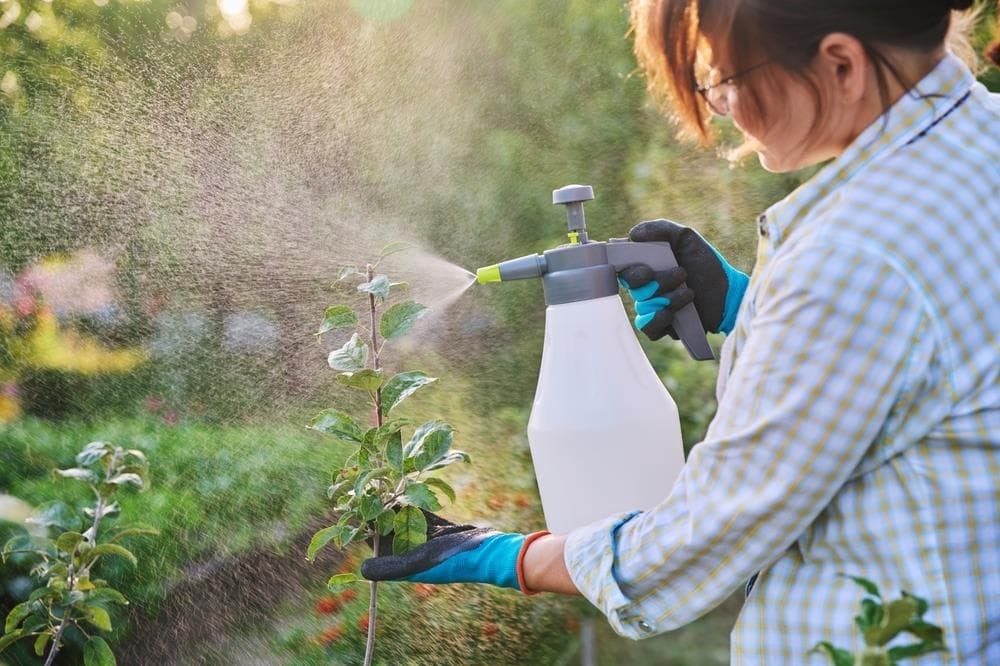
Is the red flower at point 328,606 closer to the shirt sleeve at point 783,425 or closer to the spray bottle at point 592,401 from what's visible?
the spray bottle at point 592,401

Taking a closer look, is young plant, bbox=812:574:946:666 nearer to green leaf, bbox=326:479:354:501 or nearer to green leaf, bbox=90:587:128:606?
green leaf, bbox=326:479:354:501

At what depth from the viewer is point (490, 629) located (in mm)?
2844

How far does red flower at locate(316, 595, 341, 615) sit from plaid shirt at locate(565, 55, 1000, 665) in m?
1.84

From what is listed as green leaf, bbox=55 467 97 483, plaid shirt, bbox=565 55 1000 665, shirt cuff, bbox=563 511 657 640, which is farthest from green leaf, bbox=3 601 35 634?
plaid shirt, bbox=565 55 1000 665

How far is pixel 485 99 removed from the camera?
325 cm

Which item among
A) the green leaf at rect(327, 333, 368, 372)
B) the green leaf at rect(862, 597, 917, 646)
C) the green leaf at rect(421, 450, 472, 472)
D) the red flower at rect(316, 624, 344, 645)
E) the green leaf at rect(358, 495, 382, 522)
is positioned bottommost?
the red flower at rect(316, 624, 344, 645)

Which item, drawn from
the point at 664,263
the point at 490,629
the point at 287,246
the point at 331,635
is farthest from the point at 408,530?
the point at 287,246

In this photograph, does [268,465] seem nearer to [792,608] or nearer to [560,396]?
[560,396]

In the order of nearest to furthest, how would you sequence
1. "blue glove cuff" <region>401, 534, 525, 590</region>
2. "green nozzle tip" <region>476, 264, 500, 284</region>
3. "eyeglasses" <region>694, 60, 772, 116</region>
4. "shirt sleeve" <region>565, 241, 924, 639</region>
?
"shirt sleeve" <region>565, 241, 924, 639</region> → "eyeglasses" <region>694, 60, 772, 116</region> → "blue glove cuff" <region>401, 534, 525, 590</region> → "green nozzle tip" <region>476, 264, 500, 284</region>

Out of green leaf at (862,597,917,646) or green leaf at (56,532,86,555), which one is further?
green leaf at (56,532,86,555)

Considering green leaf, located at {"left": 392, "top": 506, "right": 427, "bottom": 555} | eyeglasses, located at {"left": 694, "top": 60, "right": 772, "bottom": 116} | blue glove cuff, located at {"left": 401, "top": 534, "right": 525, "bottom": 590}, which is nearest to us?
eyeglasses, located at {"left": 694, "top": 60, "right": 772, "bottom": 116}

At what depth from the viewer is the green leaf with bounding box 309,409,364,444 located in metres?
1.47

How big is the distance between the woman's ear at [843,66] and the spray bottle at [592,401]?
47 centimetres

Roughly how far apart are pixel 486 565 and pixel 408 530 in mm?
167
